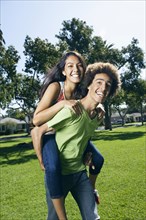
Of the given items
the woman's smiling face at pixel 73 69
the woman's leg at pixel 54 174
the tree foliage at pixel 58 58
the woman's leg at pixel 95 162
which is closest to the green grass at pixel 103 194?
the woman's leg at pixel 95 162

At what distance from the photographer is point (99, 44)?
45188 mm

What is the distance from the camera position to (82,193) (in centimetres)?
290

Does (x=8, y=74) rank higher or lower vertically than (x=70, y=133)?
higher

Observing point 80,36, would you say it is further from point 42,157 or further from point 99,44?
point 42,157

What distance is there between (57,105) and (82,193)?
0.95 m

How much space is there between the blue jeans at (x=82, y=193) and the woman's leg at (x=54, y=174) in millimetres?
198

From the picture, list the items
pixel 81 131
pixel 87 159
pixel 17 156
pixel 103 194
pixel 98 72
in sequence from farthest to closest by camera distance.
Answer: pixel 17 156 → pixel 103 194 → pixel 87 159 → pixel 98 72 → pixel 81 131

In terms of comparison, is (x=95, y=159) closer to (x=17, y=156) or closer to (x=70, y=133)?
(x=70, y=133)

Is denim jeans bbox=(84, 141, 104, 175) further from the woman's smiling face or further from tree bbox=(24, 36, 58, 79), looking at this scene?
tree bbox=(24, 36, 58, 79)

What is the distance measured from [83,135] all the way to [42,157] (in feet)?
1.50

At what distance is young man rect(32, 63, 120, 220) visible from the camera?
2723 mm

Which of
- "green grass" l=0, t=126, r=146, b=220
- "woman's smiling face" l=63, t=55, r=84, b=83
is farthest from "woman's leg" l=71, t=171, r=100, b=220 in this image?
"green grass" l=0, t=126, r=146, b=220

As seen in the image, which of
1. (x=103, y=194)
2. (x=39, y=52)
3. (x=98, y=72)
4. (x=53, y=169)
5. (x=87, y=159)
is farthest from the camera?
(x=39, y=52)

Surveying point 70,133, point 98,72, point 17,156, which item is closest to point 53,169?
point 70,133
